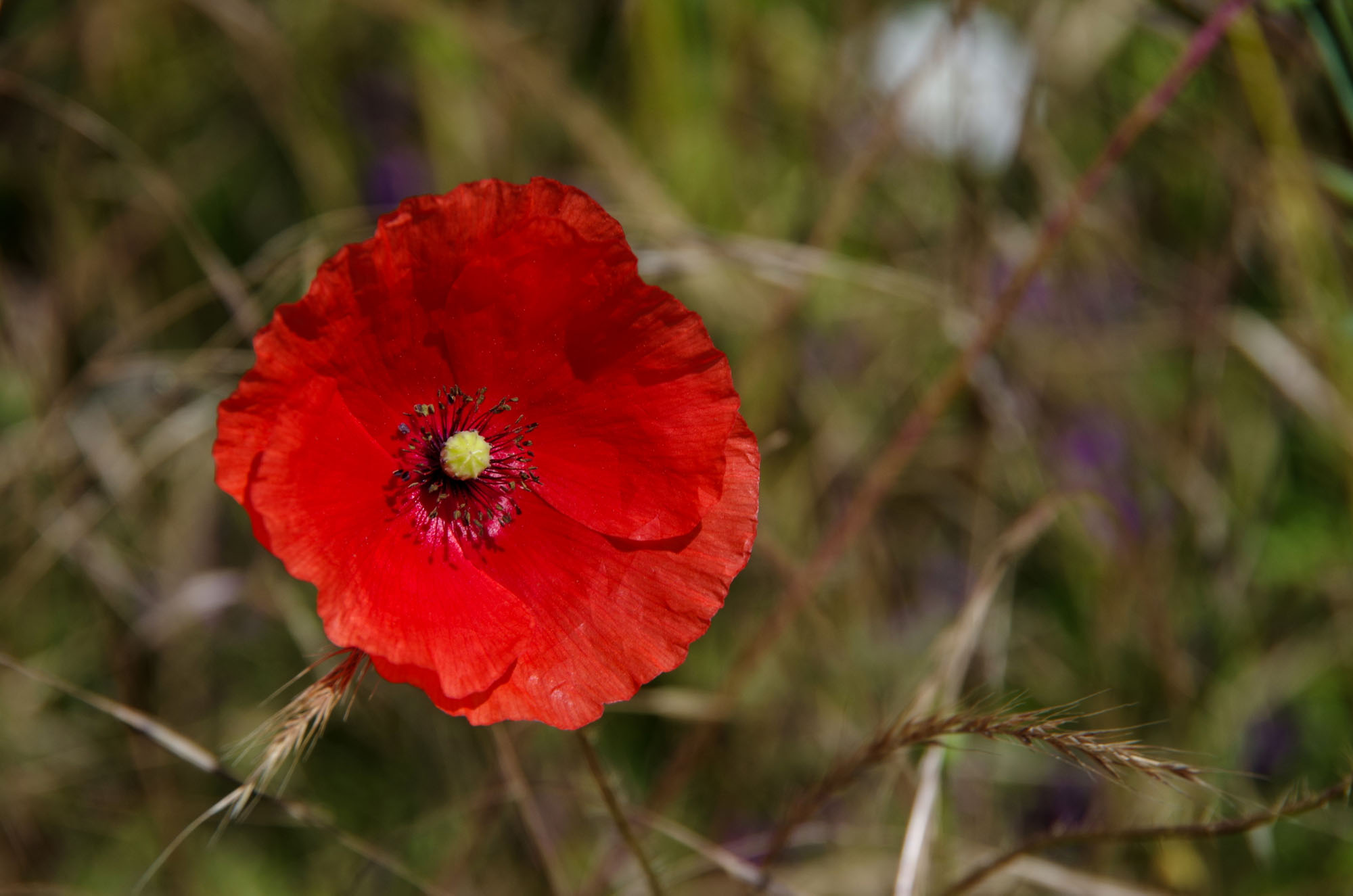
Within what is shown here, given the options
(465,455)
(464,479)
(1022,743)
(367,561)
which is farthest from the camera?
(464,479)

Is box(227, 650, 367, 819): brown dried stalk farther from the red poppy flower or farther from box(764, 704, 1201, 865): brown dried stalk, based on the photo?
box(764, 704, 1201, 865): brown dried stalk

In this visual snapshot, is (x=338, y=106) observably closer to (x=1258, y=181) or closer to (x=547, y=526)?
(x=547, y=526)

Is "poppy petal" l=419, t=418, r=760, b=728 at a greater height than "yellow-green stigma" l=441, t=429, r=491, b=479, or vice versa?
"yellow-green stigma" l=441, t=429, r=491, b=479

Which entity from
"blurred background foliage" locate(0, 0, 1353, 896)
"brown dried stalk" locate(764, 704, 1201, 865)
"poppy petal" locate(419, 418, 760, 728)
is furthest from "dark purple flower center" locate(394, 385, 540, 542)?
"brown dried stalk" locate(764, 704, 1201, 865)

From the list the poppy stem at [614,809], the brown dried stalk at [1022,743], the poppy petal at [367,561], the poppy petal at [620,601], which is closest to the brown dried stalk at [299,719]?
the poppy petal at [367,561]

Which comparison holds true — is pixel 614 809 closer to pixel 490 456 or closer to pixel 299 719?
pixel 299 719

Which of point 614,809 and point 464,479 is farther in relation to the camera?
point 464,479

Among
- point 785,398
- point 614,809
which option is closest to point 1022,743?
point 614,809
